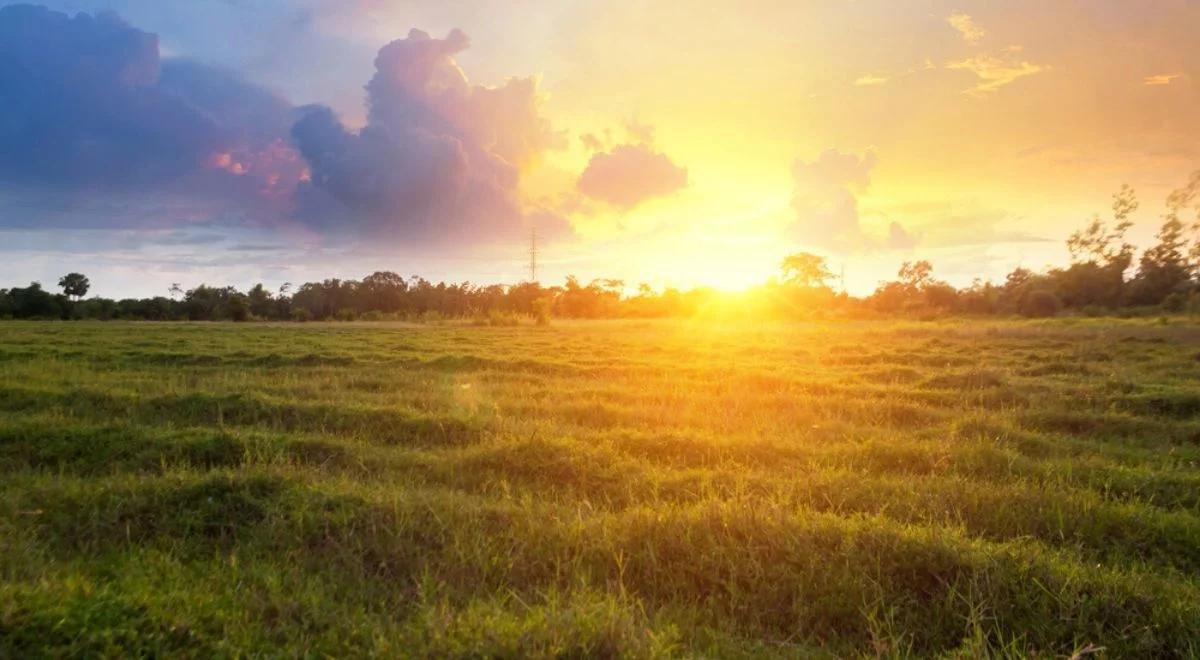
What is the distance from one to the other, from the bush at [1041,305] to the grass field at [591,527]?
49.9 metres

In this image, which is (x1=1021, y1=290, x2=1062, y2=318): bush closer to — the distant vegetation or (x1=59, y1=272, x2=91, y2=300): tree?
the distant vegetation

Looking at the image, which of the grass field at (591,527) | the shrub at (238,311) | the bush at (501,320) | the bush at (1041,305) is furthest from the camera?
the shrub at (238,311)

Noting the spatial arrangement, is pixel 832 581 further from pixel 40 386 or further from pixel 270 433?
pixel 40 386

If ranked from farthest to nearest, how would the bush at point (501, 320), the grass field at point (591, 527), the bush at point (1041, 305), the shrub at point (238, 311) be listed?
the shrub at point (238, 311), the bush at point (1041, 305), the bush at point (501, 320), the grass field at point (591, 527)

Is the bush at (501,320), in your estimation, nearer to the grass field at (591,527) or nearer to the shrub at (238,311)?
the shrub at (238,311)

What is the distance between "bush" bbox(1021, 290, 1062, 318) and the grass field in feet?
164

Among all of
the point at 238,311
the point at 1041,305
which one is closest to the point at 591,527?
the point at 1041,305

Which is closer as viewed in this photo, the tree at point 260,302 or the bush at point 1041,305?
the bush at point 1041,305

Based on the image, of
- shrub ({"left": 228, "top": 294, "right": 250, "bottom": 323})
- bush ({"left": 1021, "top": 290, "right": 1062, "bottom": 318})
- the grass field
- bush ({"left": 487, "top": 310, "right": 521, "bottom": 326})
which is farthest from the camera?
shrub ({"left": 228, "top": 294, "right": 250, "bottom": 323})

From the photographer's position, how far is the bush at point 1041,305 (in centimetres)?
5200

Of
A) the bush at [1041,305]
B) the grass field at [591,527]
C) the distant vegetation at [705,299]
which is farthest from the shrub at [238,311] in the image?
the bush at [1041,305]

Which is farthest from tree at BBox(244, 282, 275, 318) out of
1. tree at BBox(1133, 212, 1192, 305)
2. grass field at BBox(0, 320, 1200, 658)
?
tree at BBox(1133, 212, 1192, 305)

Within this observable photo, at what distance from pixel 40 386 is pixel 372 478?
8422mm

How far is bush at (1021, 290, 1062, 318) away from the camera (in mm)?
52000
